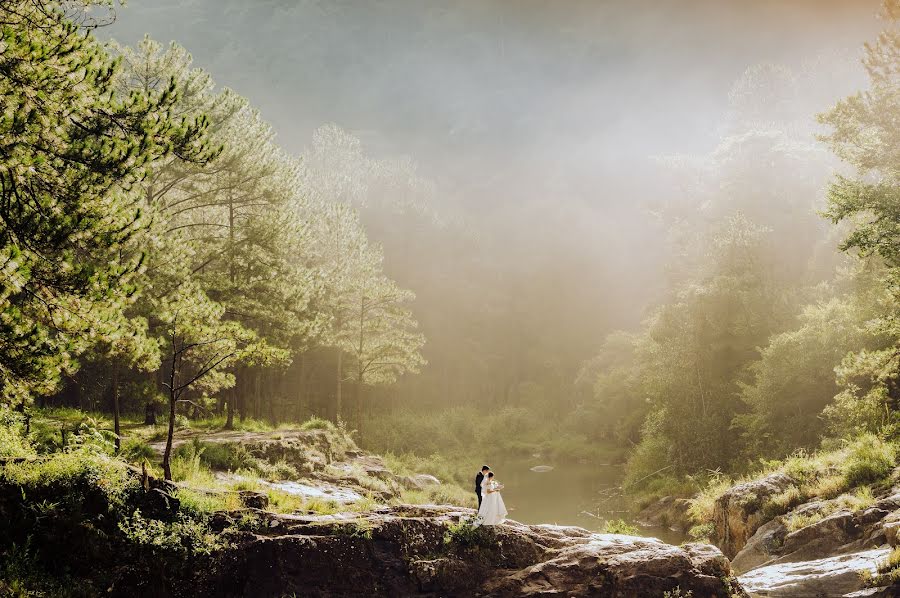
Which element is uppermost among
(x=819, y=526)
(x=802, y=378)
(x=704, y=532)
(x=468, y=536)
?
(x=802, y=378)

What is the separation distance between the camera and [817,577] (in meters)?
13.7

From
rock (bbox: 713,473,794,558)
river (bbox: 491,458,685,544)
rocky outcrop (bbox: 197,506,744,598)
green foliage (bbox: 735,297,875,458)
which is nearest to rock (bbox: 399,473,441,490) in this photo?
river (bbox: 491,458,685,544)

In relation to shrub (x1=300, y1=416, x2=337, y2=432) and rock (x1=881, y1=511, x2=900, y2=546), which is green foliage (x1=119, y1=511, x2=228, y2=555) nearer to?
rock (x1=881, y1=511, x2=900, y2=546)

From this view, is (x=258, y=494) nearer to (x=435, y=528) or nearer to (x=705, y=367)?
(x=435, y=528)

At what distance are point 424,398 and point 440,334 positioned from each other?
37.0 ft

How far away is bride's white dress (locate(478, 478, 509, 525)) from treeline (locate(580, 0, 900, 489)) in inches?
494

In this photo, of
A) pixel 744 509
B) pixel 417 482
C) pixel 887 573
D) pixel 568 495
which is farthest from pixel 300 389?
pixel 887 573

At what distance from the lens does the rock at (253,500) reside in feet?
39.0

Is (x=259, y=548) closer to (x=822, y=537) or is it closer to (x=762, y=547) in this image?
(x=822, y=537)

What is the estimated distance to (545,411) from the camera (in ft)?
220

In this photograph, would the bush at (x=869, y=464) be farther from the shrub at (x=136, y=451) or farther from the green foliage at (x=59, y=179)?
the shrub at (x=136, y=451)

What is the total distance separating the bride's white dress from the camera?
12406 mm

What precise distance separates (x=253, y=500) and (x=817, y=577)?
42.7 feet

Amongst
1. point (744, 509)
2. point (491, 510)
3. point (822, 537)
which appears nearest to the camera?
point (491, 510)
